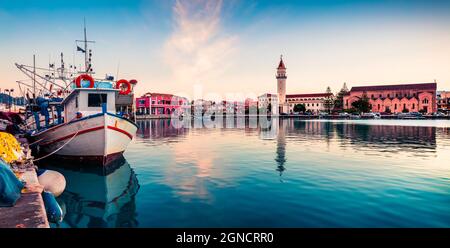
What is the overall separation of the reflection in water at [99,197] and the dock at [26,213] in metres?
1.40

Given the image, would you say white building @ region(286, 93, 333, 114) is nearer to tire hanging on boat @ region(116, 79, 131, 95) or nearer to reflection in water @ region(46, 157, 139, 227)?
tire hanging on boat @ region(116, 79, 131, 95)

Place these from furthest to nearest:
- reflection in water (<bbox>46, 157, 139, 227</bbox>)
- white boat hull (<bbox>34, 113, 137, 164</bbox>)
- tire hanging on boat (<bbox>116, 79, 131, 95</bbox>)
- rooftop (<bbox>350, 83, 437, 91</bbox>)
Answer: rooftop (<bbox>350, 83, 437, 91</bbox>) → tire hanging on boat (<bbox>116, 79, 131, 95</bbox>) → white boat hull (<bbox>34, 113, 137, 164</bbox>) → reflection in water (<bbox>46, 157, 139, 227</bbox>)

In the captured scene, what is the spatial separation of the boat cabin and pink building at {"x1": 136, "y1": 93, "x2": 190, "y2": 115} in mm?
87747

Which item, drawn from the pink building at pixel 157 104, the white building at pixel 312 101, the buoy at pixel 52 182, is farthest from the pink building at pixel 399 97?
the buoy at pixel 52 182

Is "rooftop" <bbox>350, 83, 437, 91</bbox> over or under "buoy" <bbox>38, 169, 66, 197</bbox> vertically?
over

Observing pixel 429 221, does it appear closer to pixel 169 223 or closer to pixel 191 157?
pixel 169 223

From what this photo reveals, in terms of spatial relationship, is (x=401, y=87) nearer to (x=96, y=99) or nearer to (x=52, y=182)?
(x=96, y=99)

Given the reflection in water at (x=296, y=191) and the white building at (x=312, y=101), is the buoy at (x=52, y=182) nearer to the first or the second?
the reflection in water at (x=296, y=191)

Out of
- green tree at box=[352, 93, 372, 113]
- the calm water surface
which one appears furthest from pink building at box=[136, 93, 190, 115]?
the calm water surface

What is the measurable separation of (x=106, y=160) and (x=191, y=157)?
577 centimetres

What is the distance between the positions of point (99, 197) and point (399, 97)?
140 m

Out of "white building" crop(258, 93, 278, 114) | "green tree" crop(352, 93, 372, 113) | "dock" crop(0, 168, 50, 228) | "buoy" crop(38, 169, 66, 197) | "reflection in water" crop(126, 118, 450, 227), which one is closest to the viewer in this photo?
"dock" crop(0, 168, 50, 228)

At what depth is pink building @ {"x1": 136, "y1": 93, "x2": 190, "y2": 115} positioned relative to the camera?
343 ft

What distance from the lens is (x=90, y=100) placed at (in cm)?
A: 1778
